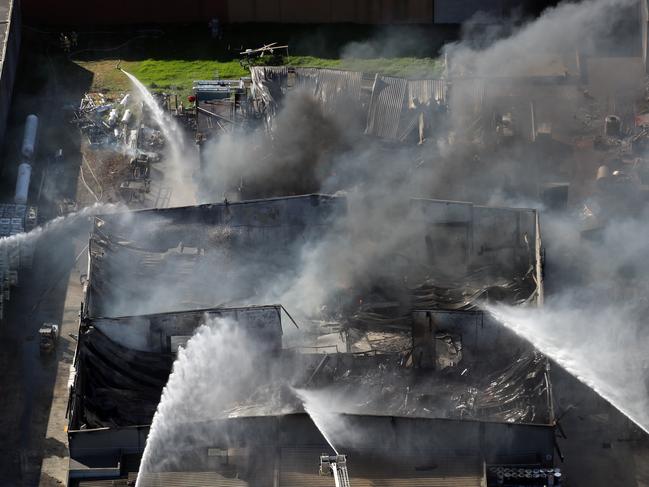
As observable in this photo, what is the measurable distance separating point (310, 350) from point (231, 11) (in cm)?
1806

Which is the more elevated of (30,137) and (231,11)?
(231,11)

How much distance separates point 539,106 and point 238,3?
39.3 ft

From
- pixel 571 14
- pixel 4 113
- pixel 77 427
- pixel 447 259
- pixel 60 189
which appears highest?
pixel 571 14

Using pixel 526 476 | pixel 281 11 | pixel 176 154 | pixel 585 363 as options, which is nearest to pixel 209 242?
pixel 176 154

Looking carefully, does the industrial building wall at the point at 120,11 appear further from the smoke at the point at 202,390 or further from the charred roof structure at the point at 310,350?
the smoke at the point at 202,390

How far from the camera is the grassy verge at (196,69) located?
4403cm

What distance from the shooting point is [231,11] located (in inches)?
1821

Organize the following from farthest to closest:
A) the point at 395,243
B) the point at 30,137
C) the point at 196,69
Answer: the point at 196,69
the point at 30,137
the point at 395,243

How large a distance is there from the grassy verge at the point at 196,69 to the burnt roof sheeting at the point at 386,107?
3401 mm

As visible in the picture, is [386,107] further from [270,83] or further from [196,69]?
[196,69]

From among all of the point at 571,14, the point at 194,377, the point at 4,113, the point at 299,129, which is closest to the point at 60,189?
the point at 4,113

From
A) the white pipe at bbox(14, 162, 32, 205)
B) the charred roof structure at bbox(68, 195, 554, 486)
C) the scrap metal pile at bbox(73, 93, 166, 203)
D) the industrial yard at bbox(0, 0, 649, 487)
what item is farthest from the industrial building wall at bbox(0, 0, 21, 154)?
the charred roof structure at bbox(68, 195, 554, 486)

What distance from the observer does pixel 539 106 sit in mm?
41500

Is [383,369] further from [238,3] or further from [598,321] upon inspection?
[238,3]
